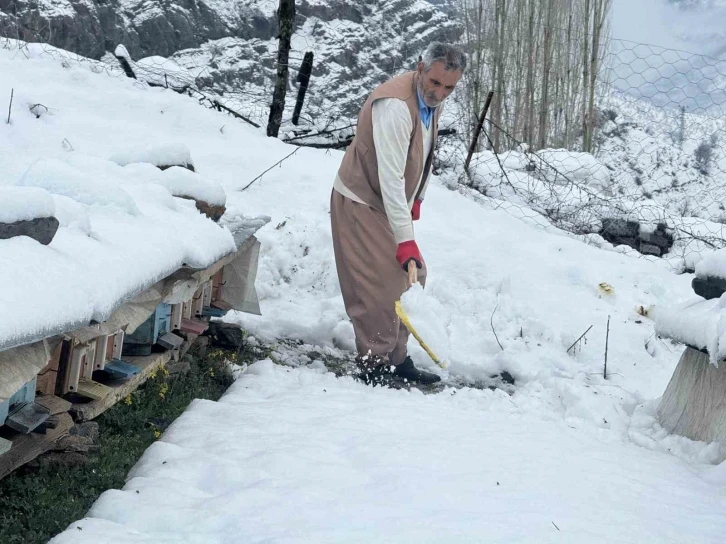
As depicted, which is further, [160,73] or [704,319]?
[160,73]

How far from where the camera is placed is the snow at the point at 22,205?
1957 mm

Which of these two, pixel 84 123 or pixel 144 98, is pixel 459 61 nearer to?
pixel 84 123

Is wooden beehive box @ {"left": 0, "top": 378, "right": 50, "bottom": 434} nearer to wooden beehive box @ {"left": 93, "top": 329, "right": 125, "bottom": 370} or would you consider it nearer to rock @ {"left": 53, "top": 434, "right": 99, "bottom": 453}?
rock @ {"left": 53, "top": 434, "right": 99, "bottom": 453}

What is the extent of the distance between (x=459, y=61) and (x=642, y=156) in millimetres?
19845

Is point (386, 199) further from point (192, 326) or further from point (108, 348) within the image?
point (108, 348)

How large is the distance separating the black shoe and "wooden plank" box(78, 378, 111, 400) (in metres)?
1.85

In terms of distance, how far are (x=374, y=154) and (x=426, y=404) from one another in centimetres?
133

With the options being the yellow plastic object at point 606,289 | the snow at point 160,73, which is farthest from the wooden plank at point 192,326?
the snow at point 160,73

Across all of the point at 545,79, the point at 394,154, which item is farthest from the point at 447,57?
the point at 545,79

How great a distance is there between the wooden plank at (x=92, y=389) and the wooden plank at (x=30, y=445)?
0.53 ft

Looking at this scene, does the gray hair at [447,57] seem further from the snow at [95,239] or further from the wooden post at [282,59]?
the wooden post at [282,59]

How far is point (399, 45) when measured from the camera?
23.4 m

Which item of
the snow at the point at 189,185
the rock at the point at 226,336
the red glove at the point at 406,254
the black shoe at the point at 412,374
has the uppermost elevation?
the snow at the point at 189,185

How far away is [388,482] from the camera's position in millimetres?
2367
